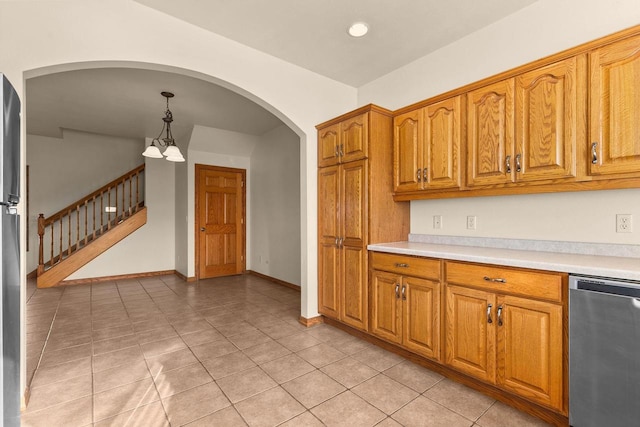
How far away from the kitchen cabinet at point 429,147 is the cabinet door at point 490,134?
11 centimetres

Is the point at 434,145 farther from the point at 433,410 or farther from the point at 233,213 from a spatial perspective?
the point at 233,213

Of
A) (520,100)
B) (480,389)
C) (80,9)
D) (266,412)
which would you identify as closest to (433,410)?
(480,389)

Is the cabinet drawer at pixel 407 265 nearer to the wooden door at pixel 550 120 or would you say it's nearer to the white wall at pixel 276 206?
the wooden door at pixel 550 120

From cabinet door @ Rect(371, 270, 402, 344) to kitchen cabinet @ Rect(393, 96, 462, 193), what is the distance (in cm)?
87

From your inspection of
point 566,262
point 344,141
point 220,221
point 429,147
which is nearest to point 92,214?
point 220,221

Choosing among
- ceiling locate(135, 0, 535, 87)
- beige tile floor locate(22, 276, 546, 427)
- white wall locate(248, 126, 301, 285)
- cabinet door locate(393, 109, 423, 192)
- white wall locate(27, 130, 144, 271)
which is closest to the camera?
beige tile floor locate(22, 276, 546, 427)

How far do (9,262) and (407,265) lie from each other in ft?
7.68

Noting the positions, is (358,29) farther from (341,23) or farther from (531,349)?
(531,349)

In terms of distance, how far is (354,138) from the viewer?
294 centimetres

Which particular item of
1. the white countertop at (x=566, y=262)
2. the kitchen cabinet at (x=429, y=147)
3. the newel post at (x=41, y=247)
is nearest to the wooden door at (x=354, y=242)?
the kitchen cabinet at (x=429, y=147)

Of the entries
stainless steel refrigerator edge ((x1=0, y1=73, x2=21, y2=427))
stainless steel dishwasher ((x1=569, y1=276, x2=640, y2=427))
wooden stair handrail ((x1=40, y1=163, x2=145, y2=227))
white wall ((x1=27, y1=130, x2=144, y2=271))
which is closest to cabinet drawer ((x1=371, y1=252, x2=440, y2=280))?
stainless steel dishwasher ((x1=569, y1=276, x2=640, y2=427))

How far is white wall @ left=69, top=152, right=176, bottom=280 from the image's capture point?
18.5 feet

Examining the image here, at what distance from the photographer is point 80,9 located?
208 centimetres

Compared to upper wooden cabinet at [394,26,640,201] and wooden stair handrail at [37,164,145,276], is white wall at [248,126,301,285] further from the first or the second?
upper wooden cabinet at [394,26,640,201]
